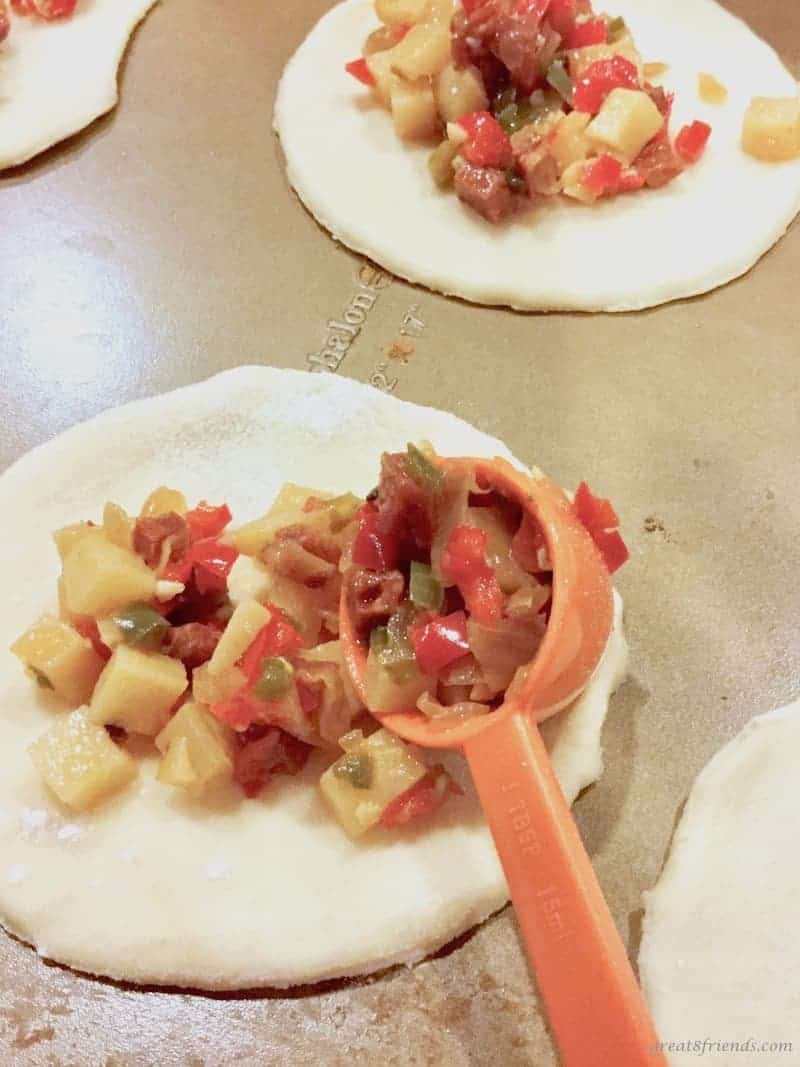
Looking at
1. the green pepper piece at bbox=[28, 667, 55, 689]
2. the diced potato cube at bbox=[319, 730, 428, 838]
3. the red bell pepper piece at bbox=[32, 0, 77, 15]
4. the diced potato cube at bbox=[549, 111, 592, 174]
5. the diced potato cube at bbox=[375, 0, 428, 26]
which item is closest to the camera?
the diced potato cube at bbox=[319, 730, 428, 838]

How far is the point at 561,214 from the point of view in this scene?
254 centimetres

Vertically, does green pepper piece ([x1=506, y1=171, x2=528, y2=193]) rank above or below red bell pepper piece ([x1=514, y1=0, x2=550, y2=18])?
below

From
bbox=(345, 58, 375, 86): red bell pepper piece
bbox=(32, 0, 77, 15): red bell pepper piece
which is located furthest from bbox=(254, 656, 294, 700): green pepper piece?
bbox=(32, 0, 77, 15): red bell pepper piece

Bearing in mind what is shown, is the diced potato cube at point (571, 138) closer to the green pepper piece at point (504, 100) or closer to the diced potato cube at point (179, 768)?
the green pepper piece at point (504, 100)

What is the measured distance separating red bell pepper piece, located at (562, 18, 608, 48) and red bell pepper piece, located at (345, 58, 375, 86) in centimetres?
52

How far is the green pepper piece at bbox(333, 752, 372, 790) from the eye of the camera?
5.39 ft

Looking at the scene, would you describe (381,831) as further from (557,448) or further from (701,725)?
(557,448)

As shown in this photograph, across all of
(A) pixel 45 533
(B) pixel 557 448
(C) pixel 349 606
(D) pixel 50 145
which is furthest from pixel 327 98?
(C) pixel 349 606

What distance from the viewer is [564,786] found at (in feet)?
5.74

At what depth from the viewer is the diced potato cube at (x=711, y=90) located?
275 cm

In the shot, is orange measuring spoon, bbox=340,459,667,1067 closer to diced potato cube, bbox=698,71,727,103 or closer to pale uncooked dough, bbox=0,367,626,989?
pale uncooked dough, bbox=0,367,626,989

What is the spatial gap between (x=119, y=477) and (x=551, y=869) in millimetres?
1220

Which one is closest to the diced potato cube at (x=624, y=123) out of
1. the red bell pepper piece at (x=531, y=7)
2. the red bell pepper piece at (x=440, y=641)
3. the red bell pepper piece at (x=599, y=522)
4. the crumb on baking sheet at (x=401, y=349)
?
the red bell pepper piece at (x=531, y=7)

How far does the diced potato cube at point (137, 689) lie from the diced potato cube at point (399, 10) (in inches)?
77.3
